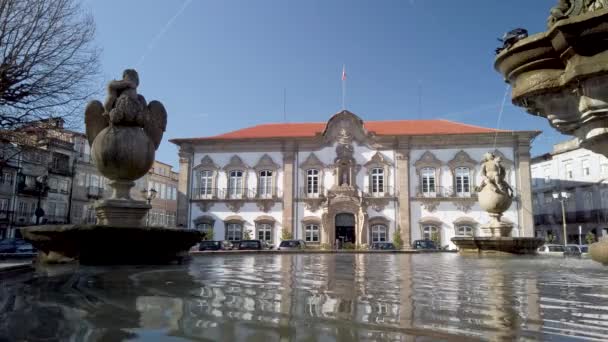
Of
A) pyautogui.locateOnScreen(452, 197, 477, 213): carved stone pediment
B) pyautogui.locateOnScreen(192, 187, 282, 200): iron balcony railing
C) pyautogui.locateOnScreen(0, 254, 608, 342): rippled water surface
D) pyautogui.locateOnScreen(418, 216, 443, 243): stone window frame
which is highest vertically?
pyautogui.locateOnScreen(192, 187, 282, 200): iron balcony railing

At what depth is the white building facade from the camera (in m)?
32.7

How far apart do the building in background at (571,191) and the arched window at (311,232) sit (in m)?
20.5

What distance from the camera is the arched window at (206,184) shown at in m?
35.6

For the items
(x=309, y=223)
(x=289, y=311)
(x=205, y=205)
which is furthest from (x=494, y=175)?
(x=205, y=205)

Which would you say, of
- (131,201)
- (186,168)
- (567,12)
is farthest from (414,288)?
(186,168)

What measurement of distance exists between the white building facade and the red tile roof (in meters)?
0.16

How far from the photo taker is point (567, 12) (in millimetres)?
4574

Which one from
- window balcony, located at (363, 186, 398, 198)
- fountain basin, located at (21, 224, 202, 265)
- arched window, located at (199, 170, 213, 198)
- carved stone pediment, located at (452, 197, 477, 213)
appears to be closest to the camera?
fountain basin, located at (21, 224, 202, 265)

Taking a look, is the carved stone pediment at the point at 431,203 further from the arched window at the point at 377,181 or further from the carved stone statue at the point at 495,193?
the carved stone statue at the point at 495,193

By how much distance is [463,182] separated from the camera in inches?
1307

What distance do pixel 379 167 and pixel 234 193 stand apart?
39.5 feet

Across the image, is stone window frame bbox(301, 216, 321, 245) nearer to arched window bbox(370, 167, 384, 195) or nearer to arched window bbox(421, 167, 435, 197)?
arched window bbox(370, 167, 384, 195)

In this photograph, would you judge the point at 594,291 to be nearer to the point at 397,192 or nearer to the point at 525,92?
the point at 525,92

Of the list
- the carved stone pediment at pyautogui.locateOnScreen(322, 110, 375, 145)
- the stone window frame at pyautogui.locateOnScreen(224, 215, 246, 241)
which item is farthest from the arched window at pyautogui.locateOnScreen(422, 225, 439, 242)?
the stone window frame at pyautogui.locateOnScreen(224, 215, 246, 241)
